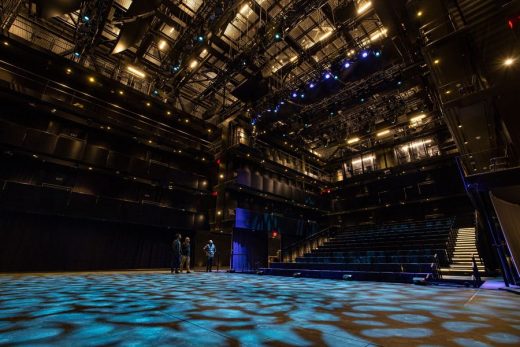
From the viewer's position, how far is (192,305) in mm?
3512

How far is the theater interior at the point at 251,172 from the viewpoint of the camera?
3.10 m

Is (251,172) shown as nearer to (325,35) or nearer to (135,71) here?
(325,35)

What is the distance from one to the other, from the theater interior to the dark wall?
70mm

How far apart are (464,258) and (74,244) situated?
16.7 metres

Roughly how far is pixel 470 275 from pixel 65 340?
1048 cm

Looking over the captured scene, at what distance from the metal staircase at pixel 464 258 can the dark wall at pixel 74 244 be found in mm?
13539

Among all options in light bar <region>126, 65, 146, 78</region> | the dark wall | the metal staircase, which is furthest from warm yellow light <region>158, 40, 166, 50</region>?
the metal staircase

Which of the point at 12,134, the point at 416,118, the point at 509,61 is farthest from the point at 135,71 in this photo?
the point at 416,118

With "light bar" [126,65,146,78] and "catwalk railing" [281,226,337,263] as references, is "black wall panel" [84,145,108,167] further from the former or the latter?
"catwalk railing" [281,226,337,263]

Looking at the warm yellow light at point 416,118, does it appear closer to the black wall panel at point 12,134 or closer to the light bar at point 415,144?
the light bar at point 415,144

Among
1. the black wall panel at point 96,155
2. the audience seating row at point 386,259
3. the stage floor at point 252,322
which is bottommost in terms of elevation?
the stage floor at point 252,322

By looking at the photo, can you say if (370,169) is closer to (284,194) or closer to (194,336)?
(284,194)

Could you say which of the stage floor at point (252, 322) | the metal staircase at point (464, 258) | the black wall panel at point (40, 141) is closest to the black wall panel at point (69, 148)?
the black wall panel at point (40, 141)

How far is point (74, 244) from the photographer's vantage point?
11.4 meters
